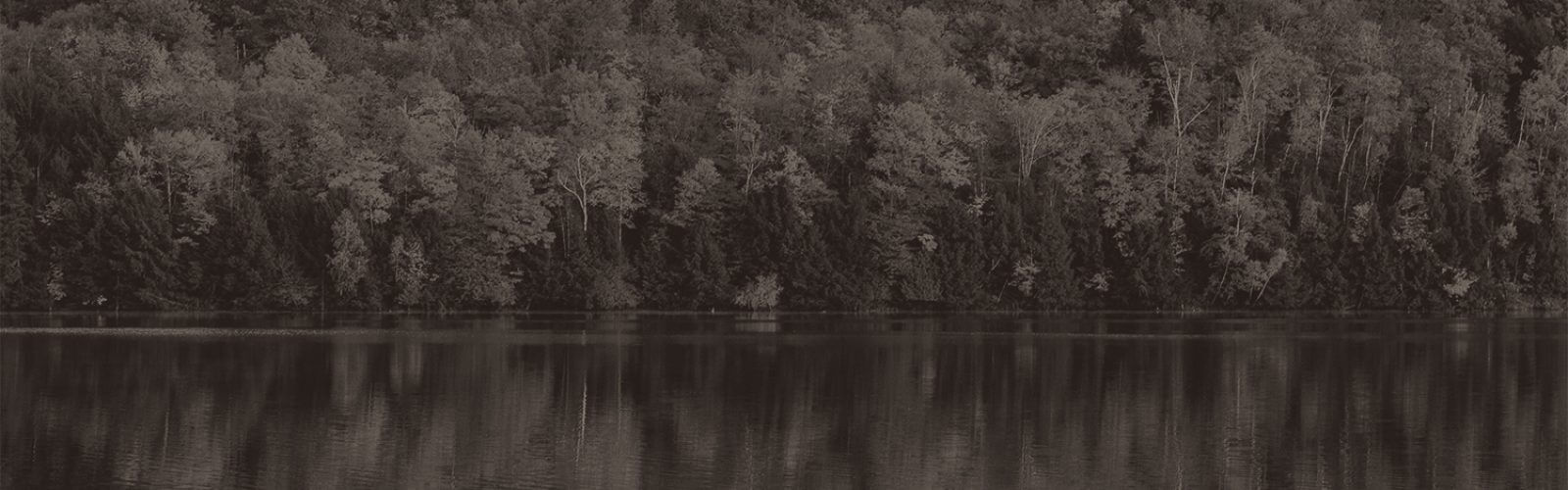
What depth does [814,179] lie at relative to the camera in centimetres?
10362

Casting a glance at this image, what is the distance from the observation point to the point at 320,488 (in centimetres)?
3219

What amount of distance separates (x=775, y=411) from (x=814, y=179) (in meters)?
60.1

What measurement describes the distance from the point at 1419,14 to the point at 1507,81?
11337 millimetres

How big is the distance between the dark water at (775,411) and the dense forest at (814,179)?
2664cm

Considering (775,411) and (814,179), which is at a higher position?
(814,179)

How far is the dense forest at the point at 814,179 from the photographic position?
98.6 metres

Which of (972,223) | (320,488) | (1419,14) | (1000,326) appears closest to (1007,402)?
(320,488)

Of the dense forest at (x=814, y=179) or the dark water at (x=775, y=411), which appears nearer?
the dark water at (x=775, y=411)

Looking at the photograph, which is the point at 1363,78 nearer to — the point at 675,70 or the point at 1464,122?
the point at 1464,122

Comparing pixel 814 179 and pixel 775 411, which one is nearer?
pixel 775 411

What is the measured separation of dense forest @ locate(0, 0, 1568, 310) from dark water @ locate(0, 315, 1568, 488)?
2664 centimetres

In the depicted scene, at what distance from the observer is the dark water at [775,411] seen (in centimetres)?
3441

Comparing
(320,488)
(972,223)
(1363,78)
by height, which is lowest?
(320,488)

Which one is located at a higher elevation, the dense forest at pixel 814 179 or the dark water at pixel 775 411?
the dense forest at pixel 814 179
